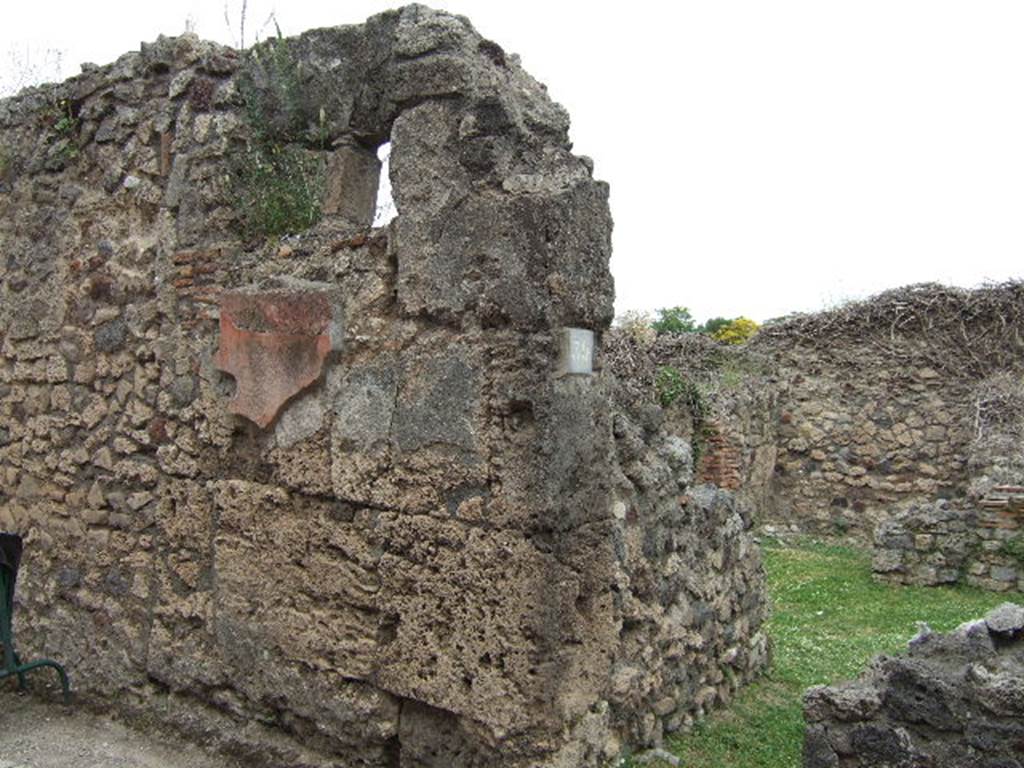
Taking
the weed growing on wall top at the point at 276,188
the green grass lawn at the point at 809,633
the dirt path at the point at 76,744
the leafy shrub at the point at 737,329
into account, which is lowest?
the dirt path at the point at 76,744

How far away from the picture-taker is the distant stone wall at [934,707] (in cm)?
337

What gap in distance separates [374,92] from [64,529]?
8.06 feet

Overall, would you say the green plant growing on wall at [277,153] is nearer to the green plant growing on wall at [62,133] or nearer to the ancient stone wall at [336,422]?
the ancient stone wall at [336,422]

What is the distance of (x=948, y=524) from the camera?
9.39 meters

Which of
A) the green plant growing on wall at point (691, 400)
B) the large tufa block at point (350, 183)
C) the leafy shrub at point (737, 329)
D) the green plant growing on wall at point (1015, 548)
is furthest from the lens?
the leafy shrub at point (737, 329)

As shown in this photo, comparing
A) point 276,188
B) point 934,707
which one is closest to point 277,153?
point 276,188

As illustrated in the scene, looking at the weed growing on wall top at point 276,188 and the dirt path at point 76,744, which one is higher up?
the weed growing on wall top at point 276,188

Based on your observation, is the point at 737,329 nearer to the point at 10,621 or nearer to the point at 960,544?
the point at 960,544

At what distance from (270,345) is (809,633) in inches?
198

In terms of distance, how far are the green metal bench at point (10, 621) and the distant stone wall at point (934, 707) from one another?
3.18m

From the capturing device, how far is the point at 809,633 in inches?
279

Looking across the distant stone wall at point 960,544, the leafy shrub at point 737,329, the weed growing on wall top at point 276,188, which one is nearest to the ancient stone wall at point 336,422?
the weed growing on wall top at point 276,188

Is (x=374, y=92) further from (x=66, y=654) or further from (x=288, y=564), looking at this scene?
(x=66, y=654)

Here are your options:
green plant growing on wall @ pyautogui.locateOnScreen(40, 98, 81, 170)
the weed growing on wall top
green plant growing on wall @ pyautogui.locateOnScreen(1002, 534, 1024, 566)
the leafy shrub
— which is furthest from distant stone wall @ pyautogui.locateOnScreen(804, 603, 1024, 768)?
the leafy shrub
